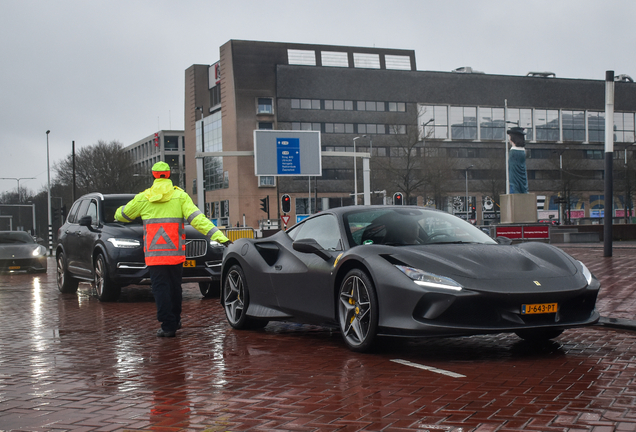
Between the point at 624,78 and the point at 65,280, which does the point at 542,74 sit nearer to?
the point at 624,78

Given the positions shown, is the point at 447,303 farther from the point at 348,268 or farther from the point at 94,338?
the point at 94,338

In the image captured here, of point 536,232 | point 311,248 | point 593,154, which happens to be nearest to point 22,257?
point 536,232

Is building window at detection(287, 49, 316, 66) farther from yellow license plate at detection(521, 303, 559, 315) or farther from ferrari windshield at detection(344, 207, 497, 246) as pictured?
yellow license plate at detection(521, 303, 559, 315)

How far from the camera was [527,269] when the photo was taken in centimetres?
583

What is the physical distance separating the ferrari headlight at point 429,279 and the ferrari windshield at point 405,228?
0.75 metres

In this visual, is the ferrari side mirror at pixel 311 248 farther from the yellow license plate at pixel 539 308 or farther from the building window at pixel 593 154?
the building window at pixel 593 154

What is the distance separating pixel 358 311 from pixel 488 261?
3.73ft

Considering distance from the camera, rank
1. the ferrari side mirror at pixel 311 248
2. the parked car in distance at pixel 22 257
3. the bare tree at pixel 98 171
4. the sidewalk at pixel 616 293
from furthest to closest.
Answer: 1. the bare tree at pixel 98 171
2. the parked car in distance at pixel 22 257
3. the sidewalk at pixel 616 293
4. the ferrari side mirror at pixel 311 248

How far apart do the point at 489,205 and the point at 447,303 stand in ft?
186

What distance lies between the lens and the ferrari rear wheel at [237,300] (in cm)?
783

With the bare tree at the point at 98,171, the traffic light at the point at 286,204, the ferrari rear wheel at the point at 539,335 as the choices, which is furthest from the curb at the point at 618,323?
the bare tree at the point at 98,171

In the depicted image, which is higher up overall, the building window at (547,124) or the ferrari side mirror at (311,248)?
the building window at (547,124)

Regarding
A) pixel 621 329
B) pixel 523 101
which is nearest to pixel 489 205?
pixel 523 101

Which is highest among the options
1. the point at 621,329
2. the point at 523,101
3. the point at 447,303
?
the point at 523,101
